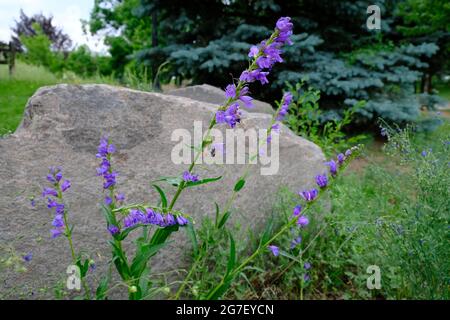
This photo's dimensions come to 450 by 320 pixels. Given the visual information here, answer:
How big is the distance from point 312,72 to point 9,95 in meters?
5.82

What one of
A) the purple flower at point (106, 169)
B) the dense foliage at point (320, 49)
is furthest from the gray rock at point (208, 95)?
the purple flower at point (106, 169)

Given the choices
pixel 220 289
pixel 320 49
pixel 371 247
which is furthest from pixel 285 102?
pixel 320 49

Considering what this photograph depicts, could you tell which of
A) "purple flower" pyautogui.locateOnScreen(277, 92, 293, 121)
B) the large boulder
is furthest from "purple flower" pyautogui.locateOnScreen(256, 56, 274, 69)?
the large boulder

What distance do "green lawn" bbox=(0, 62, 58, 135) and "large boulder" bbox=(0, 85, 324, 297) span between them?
234 cm

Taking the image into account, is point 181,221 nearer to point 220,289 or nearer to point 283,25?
point 220,289

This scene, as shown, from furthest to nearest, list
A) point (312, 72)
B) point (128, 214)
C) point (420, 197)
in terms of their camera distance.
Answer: point (312, 72) < point (420, 197) < point (128, 214)

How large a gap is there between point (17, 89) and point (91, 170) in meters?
7.64

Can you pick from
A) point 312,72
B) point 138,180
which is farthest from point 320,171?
point 312,72

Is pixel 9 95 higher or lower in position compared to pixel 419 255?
higher

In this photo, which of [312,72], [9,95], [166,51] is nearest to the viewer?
[312,72]

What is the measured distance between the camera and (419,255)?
185 cm

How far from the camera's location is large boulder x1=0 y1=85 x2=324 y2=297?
215cm

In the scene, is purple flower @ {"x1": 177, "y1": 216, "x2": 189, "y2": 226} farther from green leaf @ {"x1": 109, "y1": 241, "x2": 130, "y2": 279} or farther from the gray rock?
the gray rock

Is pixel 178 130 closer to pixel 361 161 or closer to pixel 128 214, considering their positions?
pixel 128 214
